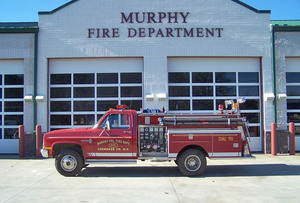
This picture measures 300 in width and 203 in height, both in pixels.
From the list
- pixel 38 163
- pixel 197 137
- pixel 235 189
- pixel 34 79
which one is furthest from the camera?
pixel 34 79

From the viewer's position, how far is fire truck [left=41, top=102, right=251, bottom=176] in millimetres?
8664

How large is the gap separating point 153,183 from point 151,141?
1454mm

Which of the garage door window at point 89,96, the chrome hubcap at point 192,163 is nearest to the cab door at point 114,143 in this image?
the chrome hubcap at point 192,163

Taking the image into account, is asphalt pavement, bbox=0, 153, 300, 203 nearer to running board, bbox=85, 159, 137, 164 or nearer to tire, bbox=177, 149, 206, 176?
tire, bbox=177, 149, 206, 176

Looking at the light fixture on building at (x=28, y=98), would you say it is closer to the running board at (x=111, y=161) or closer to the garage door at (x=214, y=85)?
the running board at (x=111, y=161)

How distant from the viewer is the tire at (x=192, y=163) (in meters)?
8.58

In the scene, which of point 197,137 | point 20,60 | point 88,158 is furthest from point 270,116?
point 20,60

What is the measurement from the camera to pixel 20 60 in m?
13.5

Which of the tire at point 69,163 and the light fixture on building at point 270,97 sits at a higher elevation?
the light fixture on building at point 270,97

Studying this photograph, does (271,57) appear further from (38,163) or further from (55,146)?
(38,163)

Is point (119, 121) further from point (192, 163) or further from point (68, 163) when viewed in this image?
point (192, 163)

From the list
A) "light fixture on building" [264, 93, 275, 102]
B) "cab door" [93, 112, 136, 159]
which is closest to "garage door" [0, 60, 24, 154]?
"cab door" [93, 112, 136, 159]

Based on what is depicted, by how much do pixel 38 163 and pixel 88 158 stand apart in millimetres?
3366

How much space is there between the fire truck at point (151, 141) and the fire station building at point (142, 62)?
426 cm
